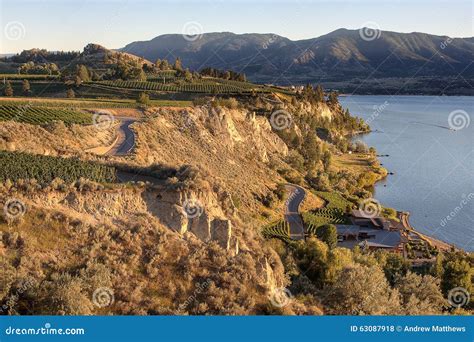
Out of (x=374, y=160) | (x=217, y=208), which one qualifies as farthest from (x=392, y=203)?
(x=217, y=208)

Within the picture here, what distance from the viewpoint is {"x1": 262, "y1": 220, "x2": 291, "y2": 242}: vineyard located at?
29420 mm

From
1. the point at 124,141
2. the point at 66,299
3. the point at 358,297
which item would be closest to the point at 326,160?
the point at 124,141

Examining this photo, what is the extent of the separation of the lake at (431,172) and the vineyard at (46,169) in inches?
1176

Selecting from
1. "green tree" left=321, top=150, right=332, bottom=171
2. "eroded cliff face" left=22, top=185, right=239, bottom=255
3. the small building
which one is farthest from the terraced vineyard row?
"eroded cliff face" left=22, top=185, right=239, bottom=255

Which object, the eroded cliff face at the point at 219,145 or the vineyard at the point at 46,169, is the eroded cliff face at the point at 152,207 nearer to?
the vineyard at the point at 46,169

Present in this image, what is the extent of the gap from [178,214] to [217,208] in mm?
2631

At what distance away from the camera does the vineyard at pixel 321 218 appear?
3519cm

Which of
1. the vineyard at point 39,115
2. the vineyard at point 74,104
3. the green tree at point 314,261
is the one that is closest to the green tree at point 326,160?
the vineyard at point 74,104

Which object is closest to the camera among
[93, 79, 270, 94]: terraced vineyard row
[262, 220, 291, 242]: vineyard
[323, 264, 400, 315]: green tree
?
[323, 264, 400, 315]: green tree

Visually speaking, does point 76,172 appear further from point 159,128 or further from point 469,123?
point 469,123

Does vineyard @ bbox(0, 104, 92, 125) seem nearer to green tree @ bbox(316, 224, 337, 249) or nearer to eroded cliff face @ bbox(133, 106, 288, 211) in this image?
eroded cliff face @ bbox(133, 106, 288, 211)

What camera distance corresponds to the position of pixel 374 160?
66.4 m

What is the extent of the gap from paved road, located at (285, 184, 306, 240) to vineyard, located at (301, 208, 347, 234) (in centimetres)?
49

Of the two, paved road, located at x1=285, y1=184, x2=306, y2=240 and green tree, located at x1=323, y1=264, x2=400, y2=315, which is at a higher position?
green tree, located at x1=323, y1=264, x2=400, y2=315
